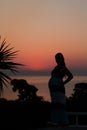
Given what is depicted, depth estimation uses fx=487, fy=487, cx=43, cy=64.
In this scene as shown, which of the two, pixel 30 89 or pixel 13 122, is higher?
pixel 30 89

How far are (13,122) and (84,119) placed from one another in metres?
2.67

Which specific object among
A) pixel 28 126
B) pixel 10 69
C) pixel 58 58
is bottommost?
pixel 28 126

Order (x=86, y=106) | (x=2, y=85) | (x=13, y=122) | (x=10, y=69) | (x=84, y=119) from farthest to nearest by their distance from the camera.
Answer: (x=10, y=69), (x=2, y=85), (x=86, y=106), (x=84, y=119), (x=13, y=122)

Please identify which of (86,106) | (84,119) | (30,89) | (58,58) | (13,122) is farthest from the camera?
(30,89)

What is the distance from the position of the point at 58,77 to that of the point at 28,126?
3.11 metres

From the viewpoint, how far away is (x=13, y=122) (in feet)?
38.2

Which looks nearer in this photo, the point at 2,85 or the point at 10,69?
the point at 2,85

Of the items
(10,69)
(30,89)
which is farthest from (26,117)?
(30,89)

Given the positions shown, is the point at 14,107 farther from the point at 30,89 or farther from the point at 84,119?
the point at 30,89

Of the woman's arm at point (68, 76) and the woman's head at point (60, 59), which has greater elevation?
the woman's head at point (60, 59)

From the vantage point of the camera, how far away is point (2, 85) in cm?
1958

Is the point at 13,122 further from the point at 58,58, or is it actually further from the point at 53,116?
the point at 58,58

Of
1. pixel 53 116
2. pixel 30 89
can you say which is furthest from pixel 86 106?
pixel 30 89

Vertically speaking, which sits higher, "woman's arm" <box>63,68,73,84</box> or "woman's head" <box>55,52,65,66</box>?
"woman's head" <box>55,52,65,66</box>
